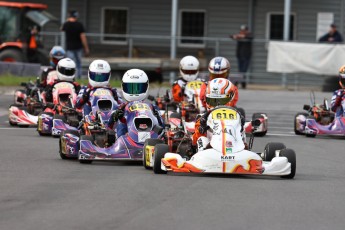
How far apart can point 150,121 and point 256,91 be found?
61.5 feet

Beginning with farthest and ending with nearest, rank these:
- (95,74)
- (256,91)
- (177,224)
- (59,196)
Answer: (256,91) → (95,74) → (59,196) → (177,224)

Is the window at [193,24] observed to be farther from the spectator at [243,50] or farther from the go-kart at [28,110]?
the go-kart at [28,110]

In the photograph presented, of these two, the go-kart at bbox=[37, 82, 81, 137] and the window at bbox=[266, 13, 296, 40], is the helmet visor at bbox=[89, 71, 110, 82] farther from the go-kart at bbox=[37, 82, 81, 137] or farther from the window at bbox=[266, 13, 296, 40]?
the window at bbox=[266, 13, 296, 40]

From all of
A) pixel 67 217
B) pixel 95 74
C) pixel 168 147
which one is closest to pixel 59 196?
pixel 67 217

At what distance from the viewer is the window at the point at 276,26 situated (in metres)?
38.0

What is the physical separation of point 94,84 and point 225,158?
488cm

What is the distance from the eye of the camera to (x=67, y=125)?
17828 mm

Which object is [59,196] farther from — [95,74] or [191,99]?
[191,99]

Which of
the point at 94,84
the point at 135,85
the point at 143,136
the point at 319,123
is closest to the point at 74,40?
Result: the point at 319,123

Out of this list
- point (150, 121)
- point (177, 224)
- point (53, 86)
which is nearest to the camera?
point (177, 224)

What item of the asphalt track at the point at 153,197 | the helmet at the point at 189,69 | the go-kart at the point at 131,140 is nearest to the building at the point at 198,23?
the helmet at the point at 189,69

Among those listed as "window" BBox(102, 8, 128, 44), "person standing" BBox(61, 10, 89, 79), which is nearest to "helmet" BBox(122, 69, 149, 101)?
"person standing" BBox(61, 10, 89, 79)

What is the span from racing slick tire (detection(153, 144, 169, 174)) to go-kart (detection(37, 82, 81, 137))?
5175mm

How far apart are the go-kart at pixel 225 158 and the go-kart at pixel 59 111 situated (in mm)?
5246
